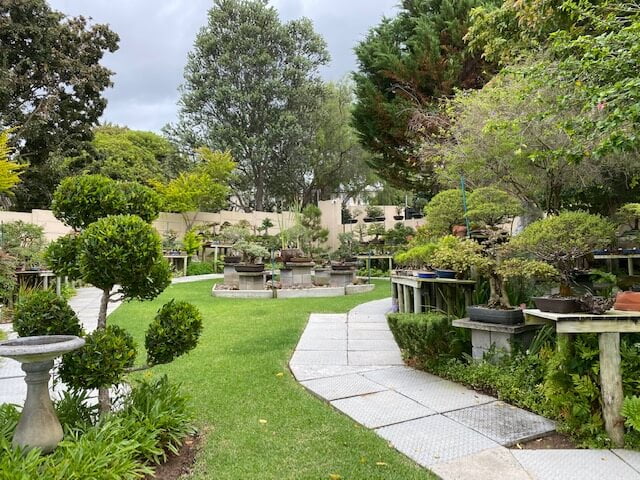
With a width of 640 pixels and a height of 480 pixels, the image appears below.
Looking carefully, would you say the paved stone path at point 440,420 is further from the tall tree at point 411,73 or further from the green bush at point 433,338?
the tall tree at point 411,73

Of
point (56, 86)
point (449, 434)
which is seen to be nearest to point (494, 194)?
point (449, 434)

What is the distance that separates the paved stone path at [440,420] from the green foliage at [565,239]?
1176 mm

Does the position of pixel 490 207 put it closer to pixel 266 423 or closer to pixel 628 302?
pixel 628 302

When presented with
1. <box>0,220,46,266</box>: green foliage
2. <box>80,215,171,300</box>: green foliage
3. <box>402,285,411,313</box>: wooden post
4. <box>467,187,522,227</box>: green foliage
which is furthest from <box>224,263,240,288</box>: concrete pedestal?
<box>80,215,171,300</box>: green foliage

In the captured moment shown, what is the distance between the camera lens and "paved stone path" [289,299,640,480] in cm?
193

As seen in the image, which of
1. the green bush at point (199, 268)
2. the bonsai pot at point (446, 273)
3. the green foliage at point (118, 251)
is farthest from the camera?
the green bush at point (199, 268)

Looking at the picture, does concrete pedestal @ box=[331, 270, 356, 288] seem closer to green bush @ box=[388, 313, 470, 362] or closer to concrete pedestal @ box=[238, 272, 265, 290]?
concrete pedestal @ box=[238, 272, 265, 290]

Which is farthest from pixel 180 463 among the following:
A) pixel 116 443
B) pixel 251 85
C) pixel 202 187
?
pixel 251 85

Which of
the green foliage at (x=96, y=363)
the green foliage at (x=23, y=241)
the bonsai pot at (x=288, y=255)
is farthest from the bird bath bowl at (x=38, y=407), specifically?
the bonsai pot at (x=288, y=255)

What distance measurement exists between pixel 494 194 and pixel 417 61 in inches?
231

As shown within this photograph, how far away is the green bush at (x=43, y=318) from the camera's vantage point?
209 centimetres

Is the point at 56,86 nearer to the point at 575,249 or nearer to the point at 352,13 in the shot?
the point at 352,13

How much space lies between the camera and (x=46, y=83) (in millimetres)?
12125

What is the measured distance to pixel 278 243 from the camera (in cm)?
1296
